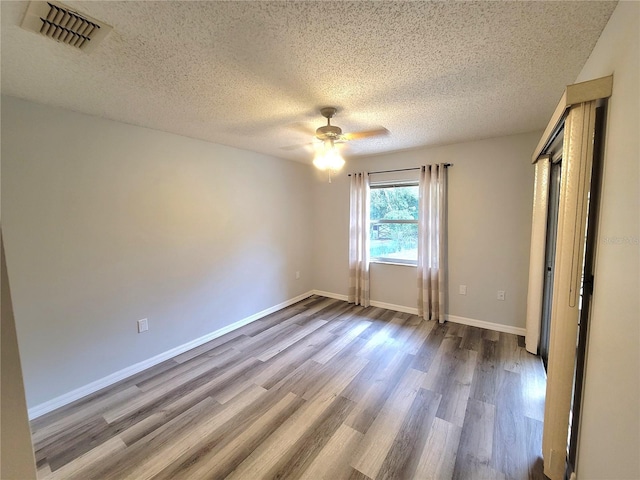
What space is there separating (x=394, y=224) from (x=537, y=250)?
182 centimetres

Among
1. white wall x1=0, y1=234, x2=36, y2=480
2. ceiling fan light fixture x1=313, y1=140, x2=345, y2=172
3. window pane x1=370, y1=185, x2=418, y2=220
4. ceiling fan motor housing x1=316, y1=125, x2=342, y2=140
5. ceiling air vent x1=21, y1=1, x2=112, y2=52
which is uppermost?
ceiling air vent x1=21, y1=1, x2=112, y2=52

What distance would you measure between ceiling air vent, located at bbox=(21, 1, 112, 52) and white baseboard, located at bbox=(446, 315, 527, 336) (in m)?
4.18

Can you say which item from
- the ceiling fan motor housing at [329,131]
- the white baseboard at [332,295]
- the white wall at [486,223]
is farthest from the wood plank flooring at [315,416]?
the ceiling fan motor housing at [329,131]

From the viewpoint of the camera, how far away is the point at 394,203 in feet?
13.2

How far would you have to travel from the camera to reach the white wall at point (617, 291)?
0.91 m

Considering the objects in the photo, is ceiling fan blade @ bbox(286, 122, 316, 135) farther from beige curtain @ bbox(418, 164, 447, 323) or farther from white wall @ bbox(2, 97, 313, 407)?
beige curtain @ bbox(418, 164, 447, 323)

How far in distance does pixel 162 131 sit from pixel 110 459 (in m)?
2.69

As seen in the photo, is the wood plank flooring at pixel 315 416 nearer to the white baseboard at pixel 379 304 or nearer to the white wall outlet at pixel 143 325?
the white wall outlet at pixel 143 325

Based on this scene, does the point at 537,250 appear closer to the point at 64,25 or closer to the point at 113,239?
the point at 64,25

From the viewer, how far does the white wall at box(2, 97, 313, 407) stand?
1.95m

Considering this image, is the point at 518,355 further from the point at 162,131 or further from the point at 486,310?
the point at 162,131

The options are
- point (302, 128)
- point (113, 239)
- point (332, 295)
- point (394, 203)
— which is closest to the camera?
point (113, 239)

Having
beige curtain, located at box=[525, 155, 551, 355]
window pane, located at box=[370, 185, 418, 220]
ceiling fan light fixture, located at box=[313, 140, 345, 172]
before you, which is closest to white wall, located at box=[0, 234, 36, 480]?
ceiling fan light fixture, located at box=[313, 140, 345, 172]

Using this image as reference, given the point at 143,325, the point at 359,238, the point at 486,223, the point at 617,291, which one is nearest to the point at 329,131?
the point at 617,291
